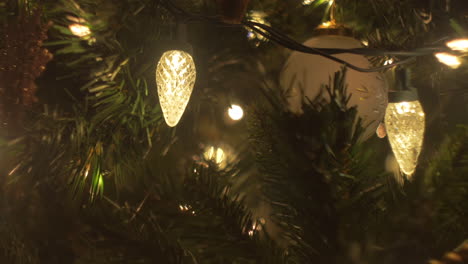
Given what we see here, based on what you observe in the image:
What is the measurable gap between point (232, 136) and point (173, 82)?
1.42ft

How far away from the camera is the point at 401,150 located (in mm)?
479

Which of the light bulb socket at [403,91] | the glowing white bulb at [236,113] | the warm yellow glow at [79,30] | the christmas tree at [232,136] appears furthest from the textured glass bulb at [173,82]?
the glowing white bulb at [236,113]

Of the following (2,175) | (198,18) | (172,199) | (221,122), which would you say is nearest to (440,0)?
(198,18)

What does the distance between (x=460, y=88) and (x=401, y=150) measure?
0.43m

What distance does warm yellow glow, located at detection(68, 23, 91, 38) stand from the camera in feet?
1.85

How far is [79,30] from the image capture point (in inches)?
22.5

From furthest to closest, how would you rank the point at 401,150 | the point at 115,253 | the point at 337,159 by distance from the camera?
the point at 401,150
the point at 115,253
the point at 337,159

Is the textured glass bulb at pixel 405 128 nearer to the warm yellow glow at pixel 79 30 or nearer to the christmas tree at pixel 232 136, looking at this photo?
the christmas tree at pixel 232 136

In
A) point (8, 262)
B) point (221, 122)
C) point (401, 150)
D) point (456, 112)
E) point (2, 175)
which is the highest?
point (456, 112)

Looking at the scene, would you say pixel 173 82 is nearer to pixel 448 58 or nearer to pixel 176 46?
pixel 176 46

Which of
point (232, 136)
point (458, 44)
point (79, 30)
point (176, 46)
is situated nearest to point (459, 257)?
point (458, 44)

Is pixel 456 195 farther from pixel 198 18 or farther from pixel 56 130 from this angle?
pixel 56 130

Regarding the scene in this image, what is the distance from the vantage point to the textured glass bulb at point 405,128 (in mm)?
478

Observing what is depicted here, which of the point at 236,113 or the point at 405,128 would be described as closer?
the point at 405,128
